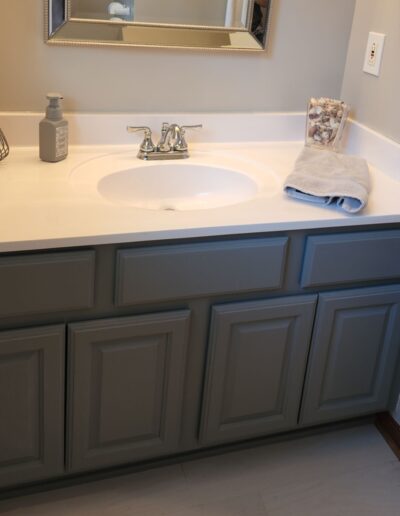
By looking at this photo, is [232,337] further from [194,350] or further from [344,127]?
[344,127]

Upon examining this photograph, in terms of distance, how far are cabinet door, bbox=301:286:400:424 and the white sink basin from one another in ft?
1.23

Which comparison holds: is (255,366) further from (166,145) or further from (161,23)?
(161,23)

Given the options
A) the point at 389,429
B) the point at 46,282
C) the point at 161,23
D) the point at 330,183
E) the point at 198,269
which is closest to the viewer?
the point at 46,282

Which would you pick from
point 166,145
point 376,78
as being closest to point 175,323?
point 166,145

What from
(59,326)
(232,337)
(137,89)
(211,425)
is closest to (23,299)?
(59,326)

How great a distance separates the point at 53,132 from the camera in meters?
1.66

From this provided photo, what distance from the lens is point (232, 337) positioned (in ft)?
5.30

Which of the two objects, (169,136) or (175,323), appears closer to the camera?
(175,323)

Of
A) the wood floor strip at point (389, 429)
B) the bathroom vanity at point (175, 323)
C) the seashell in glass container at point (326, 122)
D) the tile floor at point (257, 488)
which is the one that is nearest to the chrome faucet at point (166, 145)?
the bathroom vanity at point (175, 323)

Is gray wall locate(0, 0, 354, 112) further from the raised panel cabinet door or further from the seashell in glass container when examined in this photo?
the raised panel cabinet door

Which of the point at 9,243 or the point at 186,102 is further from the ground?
the point at 186,102

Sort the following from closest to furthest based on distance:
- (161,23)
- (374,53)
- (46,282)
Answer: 1. (46,282)
2. (161,23)
3. (374,53)

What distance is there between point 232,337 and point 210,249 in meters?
0.26

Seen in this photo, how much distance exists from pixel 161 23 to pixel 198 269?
0.72 m
